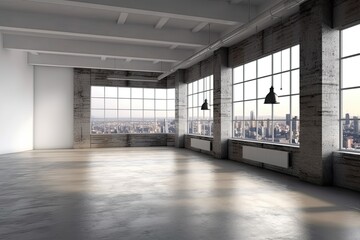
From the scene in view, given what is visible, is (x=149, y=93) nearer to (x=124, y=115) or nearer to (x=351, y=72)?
(x=124, y=115)

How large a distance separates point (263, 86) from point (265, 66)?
2.24 feet

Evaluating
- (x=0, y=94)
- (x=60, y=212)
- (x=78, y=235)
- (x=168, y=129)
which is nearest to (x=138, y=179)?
(x=60, y=212)

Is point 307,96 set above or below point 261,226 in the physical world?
above

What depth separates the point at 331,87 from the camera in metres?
7.23

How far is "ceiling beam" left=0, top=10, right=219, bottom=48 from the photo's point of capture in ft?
31.1

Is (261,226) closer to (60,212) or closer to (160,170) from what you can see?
(60,212)

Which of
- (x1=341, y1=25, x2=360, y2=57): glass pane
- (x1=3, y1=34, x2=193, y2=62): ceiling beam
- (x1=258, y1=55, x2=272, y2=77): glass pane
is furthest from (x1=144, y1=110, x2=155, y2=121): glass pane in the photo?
(x1=341, y1=25, x2=360, y2=57): glass pane

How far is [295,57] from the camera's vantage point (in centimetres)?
880

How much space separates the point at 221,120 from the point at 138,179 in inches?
215

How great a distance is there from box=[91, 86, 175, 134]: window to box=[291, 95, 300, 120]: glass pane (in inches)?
422

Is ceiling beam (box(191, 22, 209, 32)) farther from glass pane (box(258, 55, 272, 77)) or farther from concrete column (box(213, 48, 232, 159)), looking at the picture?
glass pane (box(258, 55, 272, 77))

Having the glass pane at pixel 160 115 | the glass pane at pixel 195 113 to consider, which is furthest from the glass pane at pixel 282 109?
the glass pane at pixel 160 115

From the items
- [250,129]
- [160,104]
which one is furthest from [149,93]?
[250,129]

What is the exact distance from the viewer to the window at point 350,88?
692 cm
